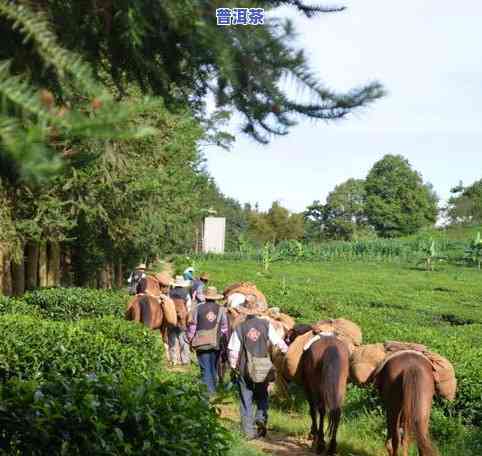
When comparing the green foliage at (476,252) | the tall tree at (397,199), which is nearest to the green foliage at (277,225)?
the tall tree at (397,199)

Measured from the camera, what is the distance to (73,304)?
629 inches

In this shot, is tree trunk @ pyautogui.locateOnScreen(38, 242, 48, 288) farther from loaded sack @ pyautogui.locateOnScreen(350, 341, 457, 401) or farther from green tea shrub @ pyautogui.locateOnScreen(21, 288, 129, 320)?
loaded sack @ pyautogui.locateOnScreen(350, 341, 457, 401)

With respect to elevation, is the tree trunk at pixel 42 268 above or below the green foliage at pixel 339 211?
below

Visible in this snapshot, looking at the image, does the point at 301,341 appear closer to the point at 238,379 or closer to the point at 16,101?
the point at 238,379

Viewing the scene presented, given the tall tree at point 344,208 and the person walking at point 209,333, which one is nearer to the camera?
the person walking at point 209,333

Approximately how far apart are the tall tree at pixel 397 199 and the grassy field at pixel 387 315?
44.5 meters

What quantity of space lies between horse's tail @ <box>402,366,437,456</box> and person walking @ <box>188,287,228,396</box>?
360cm

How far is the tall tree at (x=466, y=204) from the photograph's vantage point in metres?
86.2

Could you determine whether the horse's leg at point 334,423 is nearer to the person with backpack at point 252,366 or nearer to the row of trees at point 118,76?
the person with backpack at point 252,366

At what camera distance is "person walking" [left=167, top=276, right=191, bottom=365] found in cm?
1384

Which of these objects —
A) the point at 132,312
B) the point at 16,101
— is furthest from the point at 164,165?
the point at 16,101

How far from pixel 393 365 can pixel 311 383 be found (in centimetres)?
140

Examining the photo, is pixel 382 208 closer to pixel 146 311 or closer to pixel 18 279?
pixel 18 279

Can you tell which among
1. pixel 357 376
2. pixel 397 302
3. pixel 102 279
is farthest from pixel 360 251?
pixel 357 376
